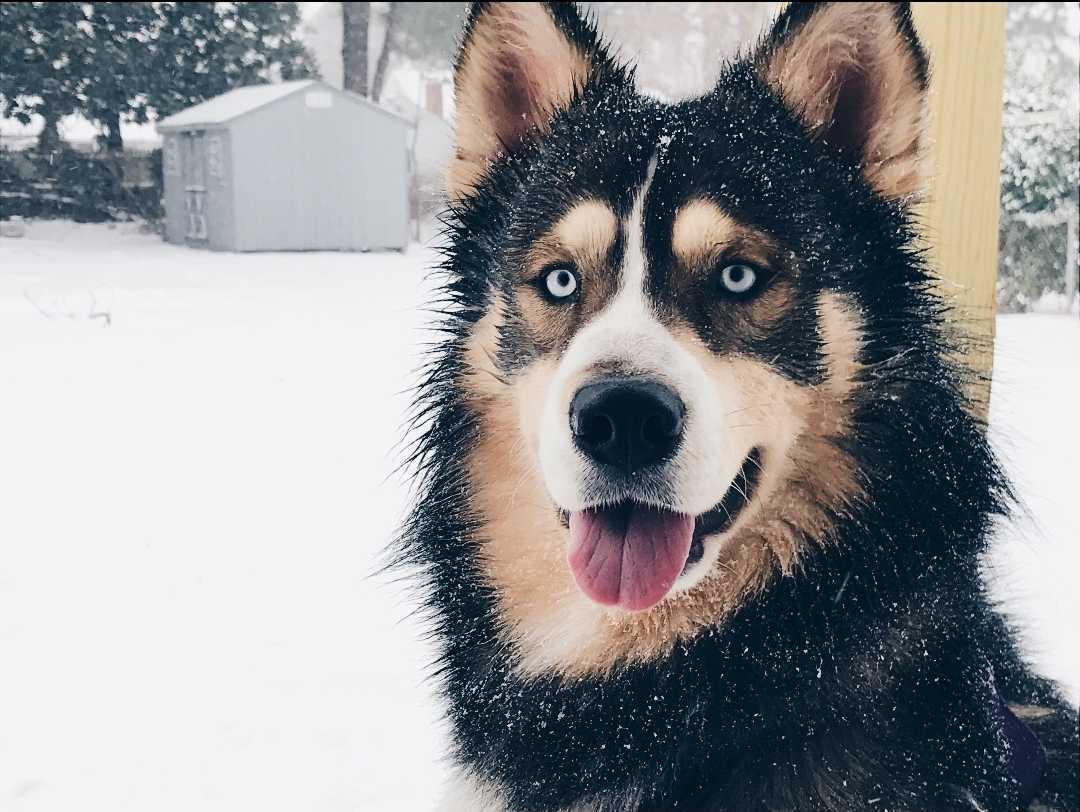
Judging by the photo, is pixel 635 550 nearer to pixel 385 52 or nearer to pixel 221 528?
pixel 221 528

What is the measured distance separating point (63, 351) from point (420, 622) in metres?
1.75

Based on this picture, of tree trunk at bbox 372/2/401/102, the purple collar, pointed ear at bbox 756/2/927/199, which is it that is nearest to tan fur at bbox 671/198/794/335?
pointed ear at bbox 756/2/927/199

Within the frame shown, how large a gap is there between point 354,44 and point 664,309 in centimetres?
307

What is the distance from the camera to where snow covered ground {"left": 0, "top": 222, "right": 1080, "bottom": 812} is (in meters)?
2.12

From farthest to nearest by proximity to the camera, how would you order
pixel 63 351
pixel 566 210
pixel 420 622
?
pixel 63 351 → pixel 420 622 → pixel 566 210

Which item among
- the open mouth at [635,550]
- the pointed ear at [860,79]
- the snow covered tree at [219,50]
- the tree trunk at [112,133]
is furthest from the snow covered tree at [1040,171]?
the tree trunk at [112,133]

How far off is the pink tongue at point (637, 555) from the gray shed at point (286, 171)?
1789mm

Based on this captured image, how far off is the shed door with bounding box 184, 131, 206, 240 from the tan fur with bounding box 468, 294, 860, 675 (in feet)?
5.60

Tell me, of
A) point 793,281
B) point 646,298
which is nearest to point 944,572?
point 793,281

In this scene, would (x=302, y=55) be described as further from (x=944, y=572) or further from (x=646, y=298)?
(x=944, y=572)

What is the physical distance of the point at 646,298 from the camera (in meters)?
1.59

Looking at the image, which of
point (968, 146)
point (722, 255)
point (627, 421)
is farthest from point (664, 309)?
point (968, 146)

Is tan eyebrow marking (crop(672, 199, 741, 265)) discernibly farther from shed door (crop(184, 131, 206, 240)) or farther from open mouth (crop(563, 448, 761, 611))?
shed door (crop(184, 131, 206, 240))

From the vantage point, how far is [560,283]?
5.63 ft
